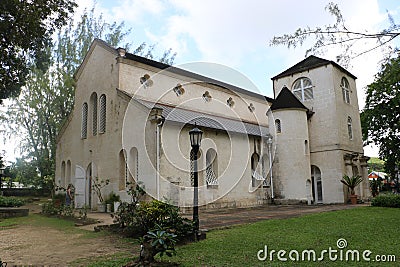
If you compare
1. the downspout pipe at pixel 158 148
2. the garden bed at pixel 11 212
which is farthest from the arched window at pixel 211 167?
the garden bed at pixel 11 212

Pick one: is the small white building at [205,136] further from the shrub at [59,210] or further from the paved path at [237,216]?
the shrub at [59,210]

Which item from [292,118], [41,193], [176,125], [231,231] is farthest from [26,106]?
[231,231]

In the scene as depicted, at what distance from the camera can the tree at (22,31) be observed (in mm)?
10884

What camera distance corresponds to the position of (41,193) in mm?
33812

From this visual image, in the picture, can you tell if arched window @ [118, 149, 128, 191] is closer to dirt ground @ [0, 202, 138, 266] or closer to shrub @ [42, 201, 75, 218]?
shrub @ [42, 201, 75, 218]

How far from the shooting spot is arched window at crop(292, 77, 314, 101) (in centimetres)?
2572

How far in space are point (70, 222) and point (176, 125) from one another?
7126mm

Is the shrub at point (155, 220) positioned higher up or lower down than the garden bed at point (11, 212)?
higher up

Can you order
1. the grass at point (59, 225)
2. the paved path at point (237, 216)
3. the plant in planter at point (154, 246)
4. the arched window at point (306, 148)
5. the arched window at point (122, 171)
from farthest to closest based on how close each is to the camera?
1. the arched window at point (306, 148)
2. the arched window at point (122, 171)
3. the paved path at point (237, 216)
4. the grass at point (59, 225)
5. the plant in planter at point (154, 246)

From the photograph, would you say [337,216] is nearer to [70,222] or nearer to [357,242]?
[357,242]

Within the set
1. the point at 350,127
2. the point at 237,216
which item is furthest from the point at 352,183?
the point at 237,216

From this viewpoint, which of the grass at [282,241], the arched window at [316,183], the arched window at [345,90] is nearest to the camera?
the grass at [282,241]

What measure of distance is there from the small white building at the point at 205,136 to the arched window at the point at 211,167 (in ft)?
0.21

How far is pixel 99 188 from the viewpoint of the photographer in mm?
19688
